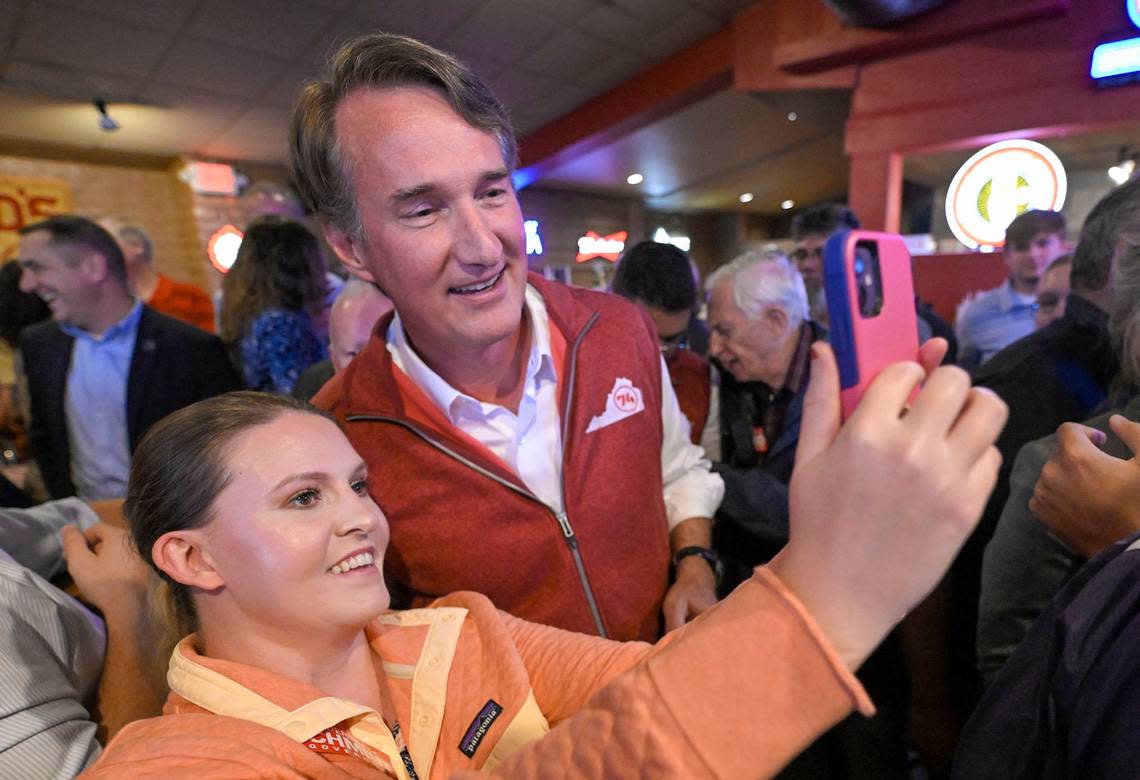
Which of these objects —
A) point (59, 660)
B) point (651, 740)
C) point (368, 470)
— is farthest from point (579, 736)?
point (59, 660)

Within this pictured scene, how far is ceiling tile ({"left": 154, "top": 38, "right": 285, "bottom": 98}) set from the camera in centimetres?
467

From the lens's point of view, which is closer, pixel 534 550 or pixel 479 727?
pixel 479 727

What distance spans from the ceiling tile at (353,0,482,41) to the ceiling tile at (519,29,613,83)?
1034 mm

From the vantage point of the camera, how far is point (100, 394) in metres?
2.31

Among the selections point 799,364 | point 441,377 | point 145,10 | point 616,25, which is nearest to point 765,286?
point 799,364

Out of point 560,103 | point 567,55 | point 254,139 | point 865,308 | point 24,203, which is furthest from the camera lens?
point 560,103

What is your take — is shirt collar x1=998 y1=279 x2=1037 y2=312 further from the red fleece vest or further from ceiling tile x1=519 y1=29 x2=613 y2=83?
ceiling tile x1=519 y1=29 x2=613 y2=83

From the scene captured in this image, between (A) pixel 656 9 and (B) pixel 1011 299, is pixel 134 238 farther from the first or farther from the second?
(B) pixel 1011 299

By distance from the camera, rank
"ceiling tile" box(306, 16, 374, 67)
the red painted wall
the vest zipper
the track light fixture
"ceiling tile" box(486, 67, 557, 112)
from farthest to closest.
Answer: "ceiling tile" box(486, 67, 557, 112), the red painted wall, the track light fixture, "ceiling tile" box(306, 16, 374, 67), the vest zipper

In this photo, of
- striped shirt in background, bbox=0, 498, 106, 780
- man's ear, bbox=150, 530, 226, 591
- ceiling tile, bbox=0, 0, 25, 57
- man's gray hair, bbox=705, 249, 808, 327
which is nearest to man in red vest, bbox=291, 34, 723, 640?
man's ear, bbox=150, 530, 226, 591

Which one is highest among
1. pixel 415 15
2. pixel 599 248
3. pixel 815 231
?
pixel 415 15

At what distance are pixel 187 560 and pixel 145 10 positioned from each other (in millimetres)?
4884

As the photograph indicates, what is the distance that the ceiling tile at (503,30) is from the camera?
195 inches

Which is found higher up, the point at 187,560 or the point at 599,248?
the point at 599,248
